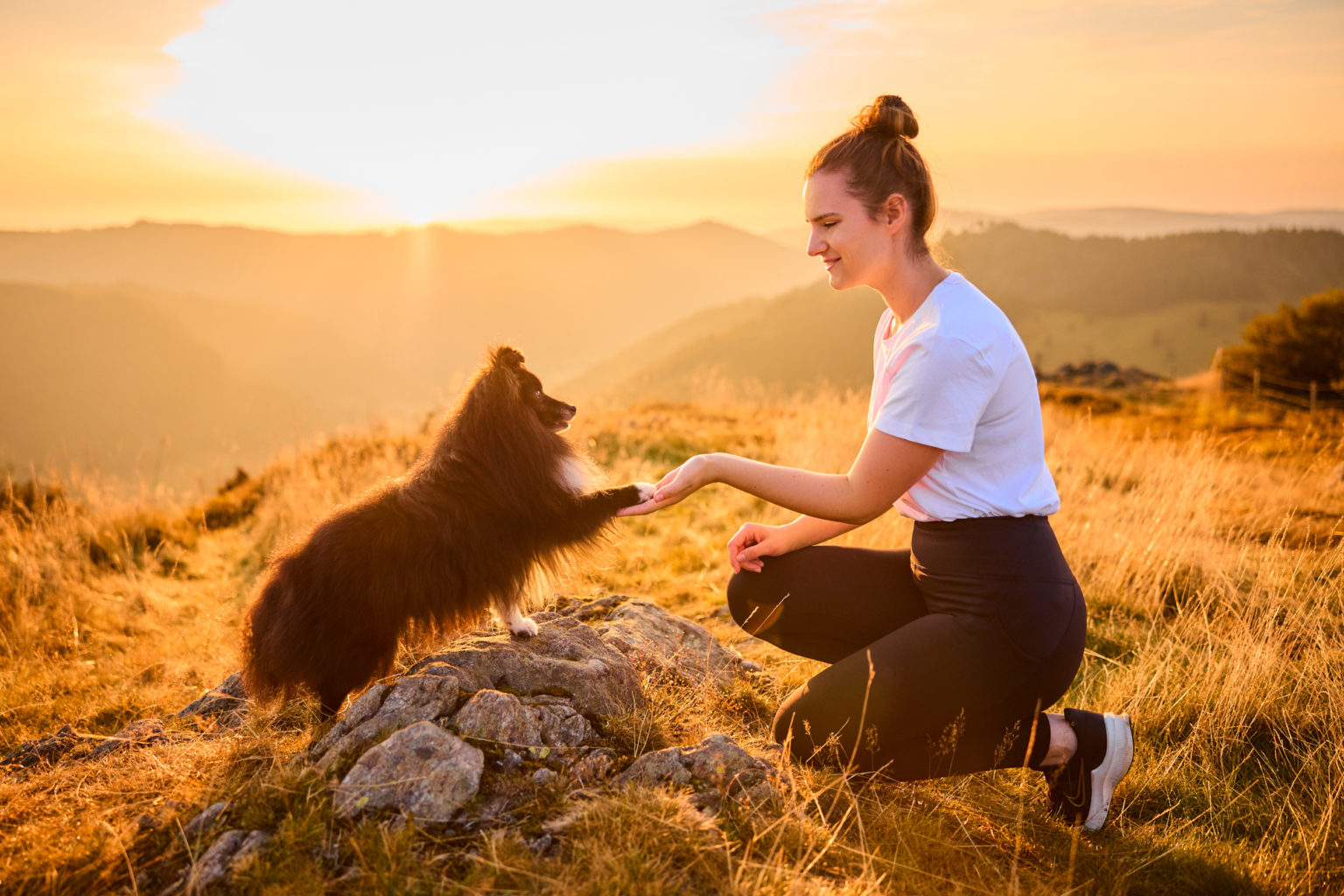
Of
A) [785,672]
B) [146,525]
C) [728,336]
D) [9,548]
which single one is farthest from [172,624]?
[728,336]

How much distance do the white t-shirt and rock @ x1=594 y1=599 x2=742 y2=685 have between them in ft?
5.33

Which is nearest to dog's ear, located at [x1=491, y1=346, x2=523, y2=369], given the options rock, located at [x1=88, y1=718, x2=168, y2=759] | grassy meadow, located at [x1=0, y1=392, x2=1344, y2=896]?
grassy meadow, located at [x1=0, y1=392, x2=1344, y2=896]

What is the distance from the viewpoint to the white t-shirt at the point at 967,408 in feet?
8.91

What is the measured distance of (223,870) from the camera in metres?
2.40

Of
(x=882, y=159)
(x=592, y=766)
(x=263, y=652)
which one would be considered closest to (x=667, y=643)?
(x=592, y=766)

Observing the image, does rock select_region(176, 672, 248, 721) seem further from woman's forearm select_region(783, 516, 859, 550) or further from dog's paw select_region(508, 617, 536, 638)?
woman's forearm select_region(783, 516, 859, 550)

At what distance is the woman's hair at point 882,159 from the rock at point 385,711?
2732 millimetres

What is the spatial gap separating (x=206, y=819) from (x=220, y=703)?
5.18 feet

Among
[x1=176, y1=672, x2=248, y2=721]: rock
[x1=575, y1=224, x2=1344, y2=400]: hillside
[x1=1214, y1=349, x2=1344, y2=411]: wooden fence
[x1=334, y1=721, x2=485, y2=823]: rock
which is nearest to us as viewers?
[x1=334, y1=721, x2=485, y2=823]: rock

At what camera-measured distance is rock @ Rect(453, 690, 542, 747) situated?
291cm

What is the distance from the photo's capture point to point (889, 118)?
9.56ft

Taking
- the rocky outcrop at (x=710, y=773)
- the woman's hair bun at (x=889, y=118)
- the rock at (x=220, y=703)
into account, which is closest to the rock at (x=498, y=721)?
the rocky outcrop at (x=710, y=773)

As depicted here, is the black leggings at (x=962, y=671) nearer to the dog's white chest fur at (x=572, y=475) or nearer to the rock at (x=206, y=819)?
the dog's white chest fur at (x=572, y=475)

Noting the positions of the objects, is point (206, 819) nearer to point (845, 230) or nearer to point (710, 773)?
point (710, 773)
